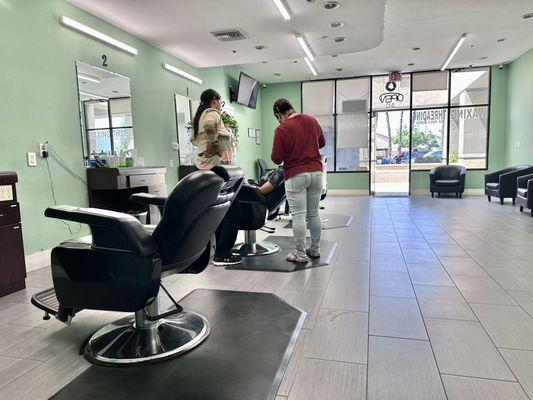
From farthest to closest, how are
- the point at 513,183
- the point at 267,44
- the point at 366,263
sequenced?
1. the point at 513,183
2. the point at 267,44
3. the point at 366,263

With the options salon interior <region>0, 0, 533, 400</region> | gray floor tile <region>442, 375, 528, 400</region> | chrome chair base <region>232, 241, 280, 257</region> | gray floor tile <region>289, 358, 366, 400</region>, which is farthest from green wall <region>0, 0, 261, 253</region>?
gray floor tile <region>442, 375, 528, 400</region>

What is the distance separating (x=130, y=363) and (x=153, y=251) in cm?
59

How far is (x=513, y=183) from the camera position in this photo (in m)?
7.01

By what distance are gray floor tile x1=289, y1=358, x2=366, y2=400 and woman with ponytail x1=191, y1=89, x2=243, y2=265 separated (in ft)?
5.57

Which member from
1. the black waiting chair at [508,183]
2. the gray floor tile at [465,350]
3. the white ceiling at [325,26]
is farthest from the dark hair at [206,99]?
the black waiting chair at [508,183]

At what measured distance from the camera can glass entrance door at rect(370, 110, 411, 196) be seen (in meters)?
9.89

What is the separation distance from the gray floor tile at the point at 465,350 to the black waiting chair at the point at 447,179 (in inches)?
290

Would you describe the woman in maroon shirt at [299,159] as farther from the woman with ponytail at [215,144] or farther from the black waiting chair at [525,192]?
the black waiting chair at [525,192]

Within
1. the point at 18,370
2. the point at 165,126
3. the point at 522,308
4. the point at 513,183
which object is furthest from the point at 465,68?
the point at 18,370

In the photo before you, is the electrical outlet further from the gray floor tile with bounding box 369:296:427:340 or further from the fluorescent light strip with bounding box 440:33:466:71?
the fluorescent light strip with bounding box 440:33:466:71

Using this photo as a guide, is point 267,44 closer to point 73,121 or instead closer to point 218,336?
point 73,121

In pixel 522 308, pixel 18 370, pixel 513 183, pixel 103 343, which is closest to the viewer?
pixel 18 370

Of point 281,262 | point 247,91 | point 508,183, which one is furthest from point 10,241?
point 508,183

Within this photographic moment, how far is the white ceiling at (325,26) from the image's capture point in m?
4.19
